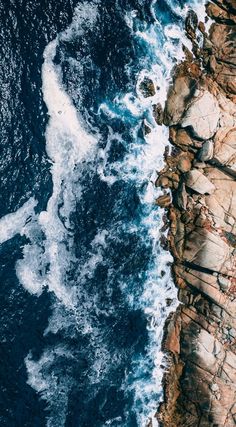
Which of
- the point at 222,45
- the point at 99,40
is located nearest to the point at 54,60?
the point at 99,40

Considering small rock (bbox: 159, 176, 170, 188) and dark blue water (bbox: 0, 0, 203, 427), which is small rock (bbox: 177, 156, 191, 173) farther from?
dark blue water (bbox: 0, 0, 203, 427)

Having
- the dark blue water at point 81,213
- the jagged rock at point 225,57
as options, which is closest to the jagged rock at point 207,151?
the dark blue water at point 81,213

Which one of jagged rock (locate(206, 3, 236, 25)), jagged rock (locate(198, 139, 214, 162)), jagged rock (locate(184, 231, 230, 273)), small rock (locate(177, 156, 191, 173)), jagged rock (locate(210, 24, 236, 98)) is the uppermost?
jagged rock (locate(206, 3, 236, 25))

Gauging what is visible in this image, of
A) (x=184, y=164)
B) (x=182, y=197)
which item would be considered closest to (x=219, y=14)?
(x=184, y=164)

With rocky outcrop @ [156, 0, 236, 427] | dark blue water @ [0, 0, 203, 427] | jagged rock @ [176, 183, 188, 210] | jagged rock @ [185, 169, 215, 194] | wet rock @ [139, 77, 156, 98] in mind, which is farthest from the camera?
wet rock @ [139, 77, 156, 98]

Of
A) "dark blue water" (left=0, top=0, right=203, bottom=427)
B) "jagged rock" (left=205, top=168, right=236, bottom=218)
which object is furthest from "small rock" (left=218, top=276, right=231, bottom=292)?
"jagged rock" (left=205, top=168, right=236, bottom=218)

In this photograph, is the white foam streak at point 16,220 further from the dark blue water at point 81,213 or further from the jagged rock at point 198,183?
the jagged rock at point 198,183
